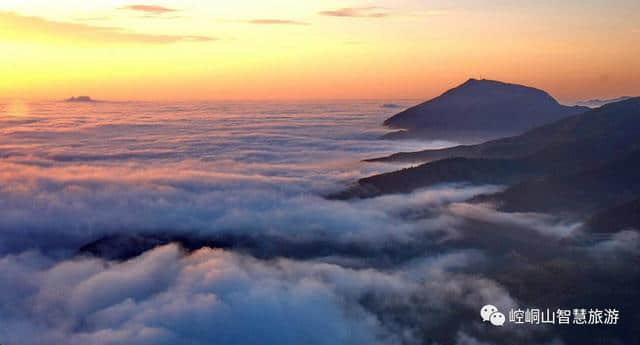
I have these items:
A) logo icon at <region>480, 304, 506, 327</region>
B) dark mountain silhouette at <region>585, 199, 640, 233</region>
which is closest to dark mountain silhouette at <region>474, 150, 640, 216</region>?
dark mountain silhouette at <region>585, 199, 640, 233</region>

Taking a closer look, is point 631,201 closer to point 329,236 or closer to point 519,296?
point 519,296

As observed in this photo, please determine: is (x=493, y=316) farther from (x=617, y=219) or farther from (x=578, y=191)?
(x=578, y=191)

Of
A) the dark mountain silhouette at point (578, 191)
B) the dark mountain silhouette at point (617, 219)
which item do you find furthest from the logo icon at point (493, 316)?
the dark mountain silhouette at point (578, 191)

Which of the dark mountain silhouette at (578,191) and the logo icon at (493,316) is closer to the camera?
the logo icon at (493,316)

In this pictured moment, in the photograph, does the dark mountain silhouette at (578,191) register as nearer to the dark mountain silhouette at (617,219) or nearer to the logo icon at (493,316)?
the dark mountain silhouette at (617,219)

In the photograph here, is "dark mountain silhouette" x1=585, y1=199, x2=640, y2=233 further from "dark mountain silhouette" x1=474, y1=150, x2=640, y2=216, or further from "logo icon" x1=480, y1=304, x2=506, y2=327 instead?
"logo icon" x1=480, y1=304, x2=506, y2=327

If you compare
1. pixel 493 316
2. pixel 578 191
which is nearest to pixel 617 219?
pixel 578 191

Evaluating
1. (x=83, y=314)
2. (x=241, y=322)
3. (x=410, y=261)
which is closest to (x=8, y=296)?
(x=83, y=314)

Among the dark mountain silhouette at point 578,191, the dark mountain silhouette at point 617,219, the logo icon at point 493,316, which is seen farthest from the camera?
the dark mountain silhouette at point 578,191
